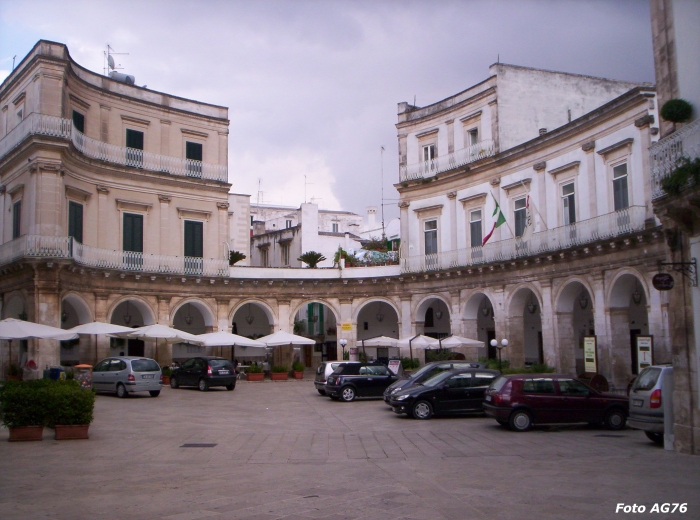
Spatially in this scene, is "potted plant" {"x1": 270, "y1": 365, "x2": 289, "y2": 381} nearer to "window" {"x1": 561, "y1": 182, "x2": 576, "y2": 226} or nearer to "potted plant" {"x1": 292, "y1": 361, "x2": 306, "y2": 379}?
"potted plant" {"x1": 292, "y1": 361, "x2": 306, "y2": 379}

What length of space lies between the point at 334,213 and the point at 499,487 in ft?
180

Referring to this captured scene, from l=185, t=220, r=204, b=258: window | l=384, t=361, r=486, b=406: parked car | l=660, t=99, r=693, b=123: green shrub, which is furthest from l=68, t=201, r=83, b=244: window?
l=660, t=99, r=693, b=123: green shrub

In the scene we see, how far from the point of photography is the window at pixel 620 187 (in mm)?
25266

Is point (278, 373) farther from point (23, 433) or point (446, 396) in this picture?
point (23, 433)

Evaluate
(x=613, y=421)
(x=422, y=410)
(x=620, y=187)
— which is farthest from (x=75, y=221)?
(x=613, y=421)

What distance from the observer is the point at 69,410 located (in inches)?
563

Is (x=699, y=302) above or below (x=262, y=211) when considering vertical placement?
below

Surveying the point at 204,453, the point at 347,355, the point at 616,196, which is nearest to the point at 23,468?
the point at 204,453

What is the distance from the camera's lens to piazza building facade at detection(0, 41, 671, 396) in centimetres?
2588

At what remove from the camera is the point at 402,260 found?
120 ft

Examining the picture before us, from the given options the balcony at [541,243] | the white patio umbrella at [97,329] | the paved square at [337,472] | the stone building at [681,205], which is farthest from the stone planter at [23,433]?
the balcony at [541,243]

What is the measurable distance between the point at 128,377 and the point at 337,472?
15216 mm

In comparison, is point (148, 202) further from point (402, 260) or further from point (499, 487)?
point (499, 487)

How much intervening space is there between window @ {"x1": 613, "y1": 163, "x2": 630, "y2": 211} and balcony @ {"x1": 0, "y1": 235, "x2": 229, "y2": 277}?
62.1ft
